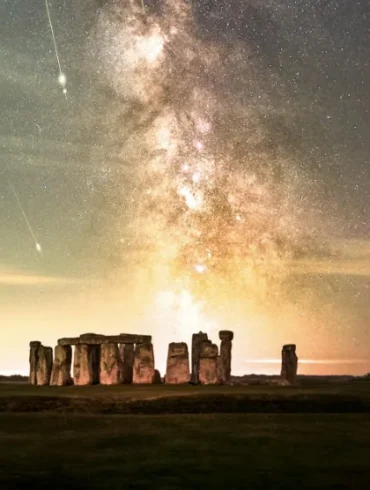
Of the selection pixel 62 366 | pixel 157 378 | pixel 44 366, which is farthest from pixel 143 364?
pixel 44 366

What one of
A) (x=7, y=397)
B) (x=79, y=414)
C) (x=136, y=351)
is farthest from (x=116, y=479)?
(x=136, y=351)

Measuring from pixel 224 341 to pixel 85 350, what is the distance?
21.7 feet

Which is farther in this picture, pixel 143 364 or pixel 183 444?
pixel 143 364

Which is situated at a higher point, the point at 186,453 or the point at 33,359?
Answer: the point at 33,359

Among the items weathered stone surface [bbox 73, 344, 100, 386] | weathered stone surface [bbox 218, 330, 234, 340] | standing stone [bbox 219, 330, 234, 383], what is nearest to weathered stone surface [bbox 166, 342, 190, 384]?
standing stone [bbox 219, 330, 234, 383]

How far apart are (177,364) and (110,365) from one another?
3.11 metres

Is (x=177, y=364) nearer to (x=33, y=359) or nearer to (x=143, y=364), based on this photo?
(x=143, y=364)

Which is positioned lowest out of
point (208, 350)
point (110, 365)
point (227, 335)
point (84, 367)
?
point (84, 367)

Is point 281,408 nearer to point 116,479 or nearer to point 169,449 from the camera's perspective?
point 169,449

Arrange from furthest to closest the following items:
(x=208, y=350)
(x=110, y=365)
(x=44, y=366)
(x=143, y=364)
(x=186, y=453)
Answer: (x=44, y=366), (x=143, y=364), (x=110, y=365), (x=208, y=350), (x=186, y=453)

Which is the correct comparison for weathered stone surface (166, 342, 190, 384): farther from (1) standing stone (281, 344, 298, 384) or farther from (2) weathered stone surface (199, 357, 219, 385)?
(1) standing stone (281, 344, 298, 384)

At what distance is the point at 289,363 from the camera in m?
Answer: 39.3

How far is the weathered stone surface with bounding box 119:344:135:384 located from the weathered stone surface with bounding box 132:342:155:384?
794mm

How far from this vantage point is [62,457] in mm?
14297
